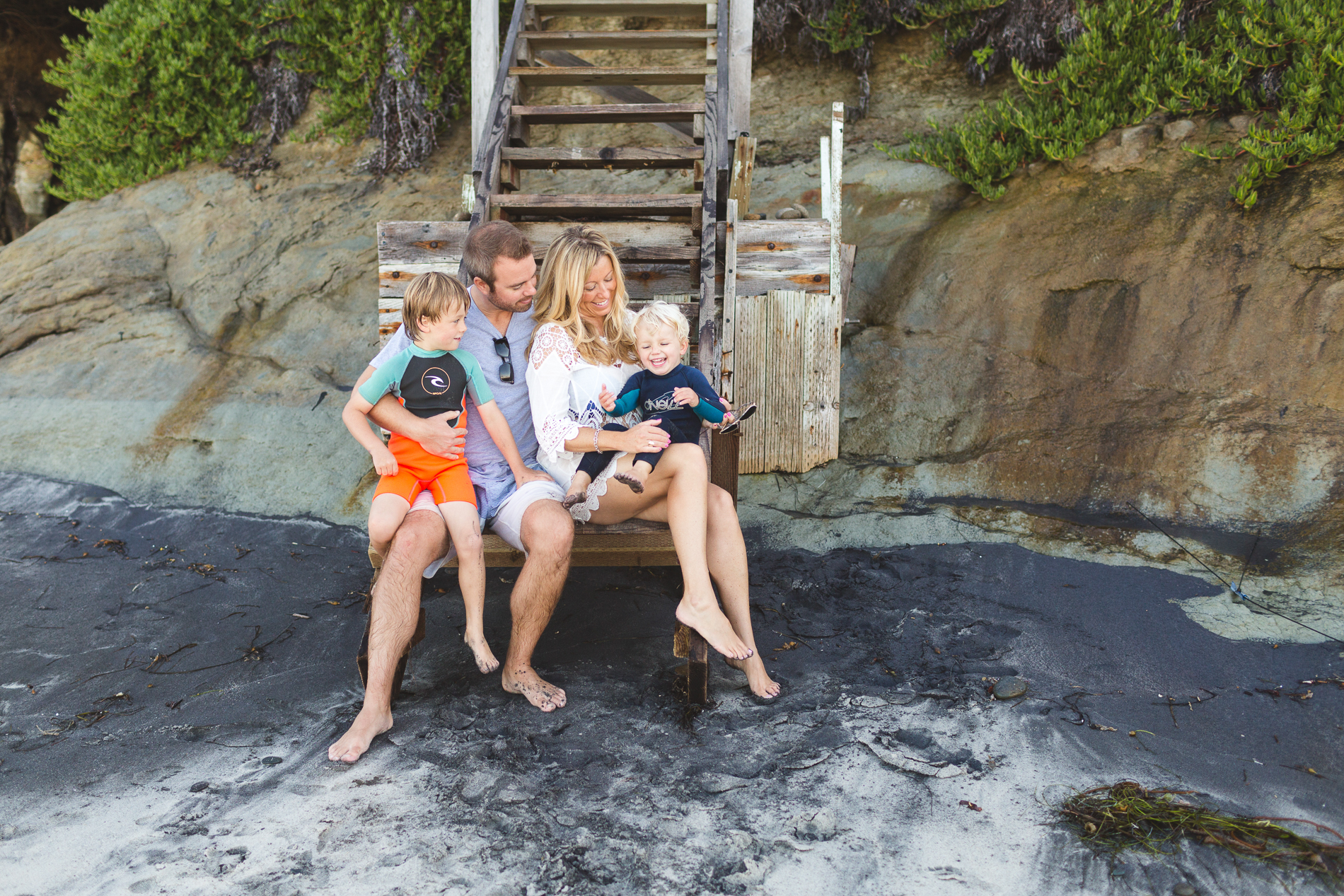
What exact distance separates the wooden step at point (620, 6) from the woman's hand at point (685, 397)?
3.74 m

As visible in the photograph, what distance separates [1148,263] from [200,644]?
19.7 ft

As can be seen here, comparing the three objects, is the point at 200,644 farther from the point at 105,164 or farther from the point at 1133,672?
the point at 105,164

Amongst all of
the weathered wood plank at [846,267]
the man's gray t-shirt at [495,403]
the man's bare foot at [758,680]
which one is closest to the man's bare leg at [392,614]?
the man's gray t-shirt at [495,403]

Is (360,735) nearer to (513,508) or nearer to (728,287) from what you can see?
(513,508)

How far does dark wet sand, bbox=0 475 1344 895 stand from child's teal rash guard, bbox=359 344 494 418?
116 cm

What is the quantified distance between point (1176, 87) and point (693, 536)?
5.20 m

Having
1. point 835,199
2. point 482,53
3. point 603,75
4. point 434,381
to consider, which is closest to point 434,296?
point 434,381

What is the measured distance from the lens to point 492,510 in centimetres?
372

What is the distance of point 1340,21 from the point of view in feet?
18.2

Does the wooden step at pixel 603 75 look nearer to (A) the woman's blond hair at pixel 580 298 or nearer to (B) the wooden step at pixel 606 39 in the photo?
(B) the wooden step at pixel 606 39

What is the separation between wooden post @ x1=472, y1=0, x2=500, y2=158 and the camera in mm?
6277

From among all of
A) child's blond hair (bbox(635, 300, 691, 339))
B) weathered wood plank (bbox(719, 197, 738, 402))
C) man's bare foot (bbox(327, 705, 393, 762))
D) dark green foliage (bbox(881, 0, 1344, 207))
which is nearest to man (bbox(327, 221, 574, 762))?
man's bare foot (bbox(327, 705, 393, 762))

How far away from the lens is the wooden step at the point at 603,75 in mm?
5605

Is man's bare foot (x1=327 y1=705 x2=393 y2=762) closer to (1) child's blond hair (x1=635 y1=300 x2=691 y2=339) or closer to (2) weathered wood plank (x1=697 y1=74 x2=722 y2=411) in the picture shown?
(1) child's blond hair (x1=635 y1=300 x2=691 y2=339)
